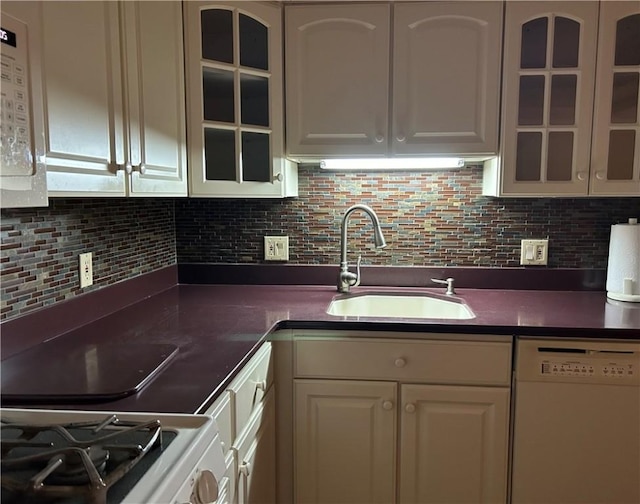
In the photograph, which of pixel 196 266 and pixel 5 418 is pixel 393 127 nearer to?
pixel 196 266

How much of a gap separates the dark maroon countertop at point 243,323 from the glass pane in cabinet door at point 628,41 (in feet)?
2.93

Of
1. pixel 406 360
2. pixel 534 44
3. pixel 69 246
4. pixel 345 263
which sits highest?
pixel 534 44

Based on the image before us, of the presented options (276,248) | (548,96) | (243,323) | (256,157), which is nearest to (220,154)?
(256,157)

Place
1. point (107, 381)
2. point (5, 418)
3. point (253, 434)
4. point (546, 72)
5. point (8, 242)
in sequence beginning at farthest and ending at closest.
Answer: point (546, 72) < point (253, 434) < point (8, 242) < point (107, 381) < point (5, 418)

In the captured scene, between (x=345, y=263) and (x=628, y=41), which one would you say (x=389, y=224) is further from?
(x=628, y=41)

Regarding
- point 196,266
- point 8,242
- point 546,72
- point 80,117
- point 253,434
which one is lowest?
point 253,434

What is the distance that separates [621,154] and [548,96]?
341 millimetres

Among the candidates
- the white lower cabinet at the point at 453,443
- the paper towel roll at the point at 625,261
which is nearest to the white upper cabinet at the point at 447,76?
the paper towel roll at the point at 625,261

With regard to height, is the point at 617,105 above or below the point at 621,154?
above

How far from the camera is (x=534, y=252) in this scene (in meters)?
2.12

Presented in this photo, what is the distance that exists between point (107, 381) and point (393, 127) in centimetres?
131

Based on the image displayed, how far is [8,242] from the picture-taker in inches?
49.9

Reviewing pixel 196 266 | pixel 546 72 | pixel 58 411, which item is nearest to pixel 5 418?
pixel 58 411

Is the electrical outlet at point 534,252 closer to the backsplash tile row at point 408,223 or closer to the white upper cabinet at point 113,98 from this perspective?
the backsplash tile row at point 408,223
